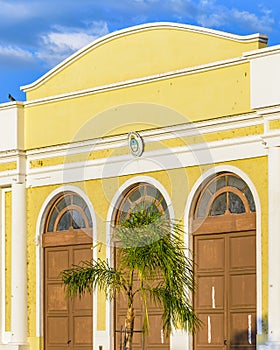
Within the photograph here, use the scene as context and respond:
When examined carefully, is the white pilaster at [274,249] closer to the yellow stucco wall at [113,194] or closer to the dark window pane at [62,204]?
the yellow stucco wall at [113,194]

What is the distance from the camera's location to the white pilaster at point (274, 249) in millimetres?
19203

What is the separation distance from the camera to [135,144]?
72.3 ft

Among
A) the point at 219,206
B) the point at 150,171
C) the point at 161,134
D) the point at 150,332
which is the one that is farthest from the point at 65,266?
the point at 219,206

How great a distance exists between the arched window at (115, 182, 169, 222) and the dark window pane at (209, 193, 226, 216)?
3.21 feet

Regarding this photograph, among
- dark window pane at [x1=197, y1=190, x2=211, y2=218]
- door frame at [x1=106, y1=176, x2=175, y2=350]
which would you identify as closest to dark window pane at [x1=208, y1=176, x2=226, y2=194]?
dark window pane at [x1=197, y1=190, x2=211, y2=218]

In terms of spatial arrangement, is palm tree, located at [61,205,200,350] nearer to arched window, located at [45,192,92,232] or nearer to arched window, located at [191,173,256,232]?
arched window, located at [191,173,256,232]

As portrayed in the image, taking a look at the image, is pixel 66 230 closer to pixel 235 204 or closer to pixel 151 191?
pixel 151 191

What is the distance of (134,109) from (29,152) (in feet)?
10.3

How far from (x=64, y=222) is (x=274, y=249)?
581 cm

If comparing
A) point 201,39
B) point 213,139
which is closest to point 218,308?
point 213,139

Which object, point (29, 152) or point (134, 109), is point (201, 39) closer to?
point (134, 109)

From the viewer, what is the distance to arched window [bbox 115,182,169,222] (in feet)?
71.4

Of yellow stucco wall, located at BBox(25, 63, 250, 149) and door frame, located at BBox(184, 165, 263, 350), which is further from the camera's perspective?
yellow stucco wall, located at BBox(25, 63, 250, 149)

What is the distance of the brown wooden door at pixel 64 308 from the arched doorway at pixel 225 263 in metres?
2.87
